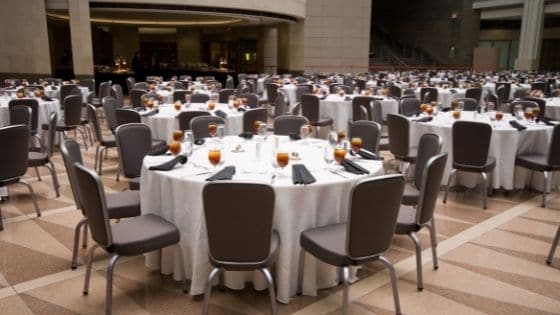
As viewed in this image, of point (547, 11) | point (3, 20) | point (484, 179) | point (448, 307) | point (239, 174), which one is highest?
point (547, 11)

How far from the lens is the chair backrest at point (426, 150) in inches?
148

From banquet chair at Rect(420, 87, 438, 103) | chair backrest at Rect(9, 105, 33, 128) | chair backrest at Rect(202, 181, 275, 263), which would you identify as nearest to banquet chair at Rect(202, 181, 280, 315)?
chair backrest at Rect(202, 181, 275, 263)

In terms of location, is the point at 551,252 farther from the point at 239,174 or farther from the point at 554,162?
the point at 239,174

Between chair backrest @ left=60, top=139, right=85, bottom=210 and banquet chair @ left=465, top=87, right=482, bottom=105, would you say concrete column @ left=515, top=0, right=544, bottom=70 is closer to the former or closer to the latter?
banquet chair @ left=465, top=87, right=482, bottom=105

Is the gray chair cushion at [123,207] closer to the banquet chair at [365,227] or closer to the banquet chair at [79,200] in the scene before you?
the banquet chair at [79,200]

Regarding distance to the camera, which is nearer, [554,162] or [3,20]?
[554,162]

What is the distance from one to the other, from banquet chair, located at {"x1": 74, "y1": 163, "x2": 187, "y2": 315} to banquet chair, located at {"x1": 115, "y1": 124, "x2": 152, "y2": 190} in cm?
120

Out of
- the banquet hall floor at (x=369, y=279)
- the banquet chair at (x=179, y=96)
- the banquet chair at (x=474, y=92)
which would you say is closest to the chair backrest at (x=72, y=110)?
the banquet chair at (x=179, y=96)

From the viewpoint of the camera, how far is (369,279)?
351 cm

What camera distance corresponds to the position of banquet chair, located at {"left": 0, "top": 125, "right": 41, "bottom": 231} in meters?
4.14

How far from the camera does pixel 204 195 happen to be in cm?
243

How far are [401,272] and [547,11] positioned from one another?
Result: 23.2m

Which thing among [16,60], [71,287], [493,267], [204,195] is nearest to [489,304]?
[493,267]

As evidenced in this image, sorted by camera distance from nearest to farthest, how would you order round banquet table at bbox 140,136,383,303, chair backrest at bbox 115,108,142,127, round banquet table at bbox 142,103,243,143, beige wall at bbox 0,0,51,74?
round banquet table at bbox 140,136,383,303 → chair backrest at bbox 115,108,142,127 → round banquet table at bbox 142,103,243,143 → beige wall at bbox 0,0,51,74
